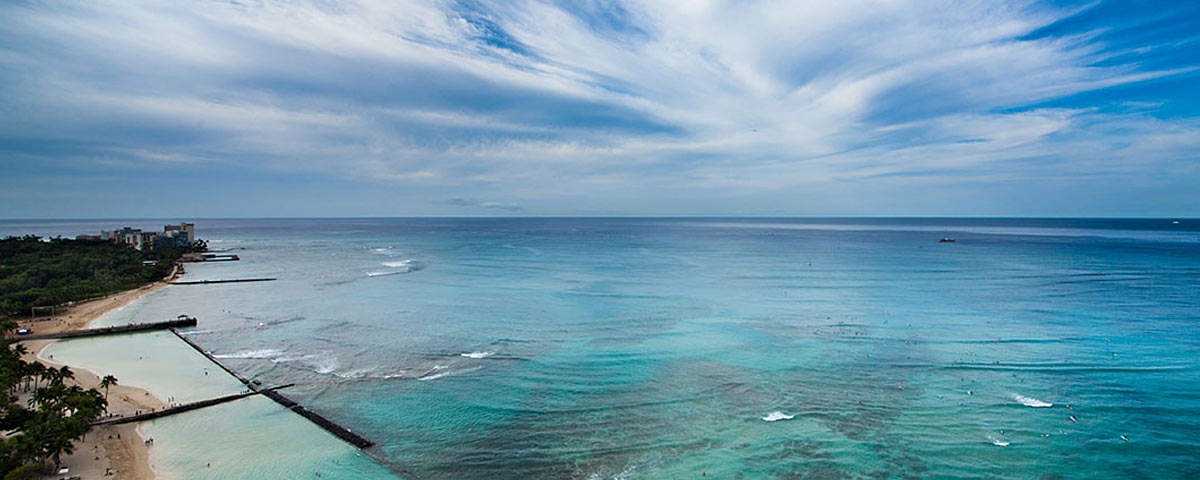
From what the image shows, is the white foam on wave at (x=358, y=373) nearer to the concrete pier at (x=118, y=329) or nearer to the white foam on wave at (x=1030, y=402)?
the concrete pier at (x=118, y=329)

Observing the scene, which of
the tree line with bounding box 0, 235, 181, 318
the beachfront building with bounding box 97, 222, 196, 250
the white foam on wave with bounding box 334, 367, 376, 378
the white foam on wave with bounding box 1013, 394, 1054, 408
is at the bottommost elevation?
the white foam on wave with bounding box 334, 367, 376, 378

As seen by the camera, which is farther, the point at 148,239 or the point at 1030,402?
the point at 148,239

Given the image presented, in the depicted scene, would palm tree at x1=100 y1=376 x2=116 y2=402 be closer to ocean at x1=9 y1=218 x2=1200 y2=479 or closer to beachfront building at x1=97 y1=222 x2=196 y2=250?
ocean at x1=9 y1=218 x2=1200 y2=479

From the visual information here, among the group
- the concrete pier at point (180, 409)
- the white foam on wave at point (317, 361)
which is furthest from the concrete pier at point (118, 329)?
the concrete pier at point (180, 409)

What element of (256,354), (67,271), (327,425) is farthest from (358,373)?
(67,271)

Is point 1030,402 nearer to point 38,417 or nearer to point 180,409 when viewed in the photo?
point 180,409

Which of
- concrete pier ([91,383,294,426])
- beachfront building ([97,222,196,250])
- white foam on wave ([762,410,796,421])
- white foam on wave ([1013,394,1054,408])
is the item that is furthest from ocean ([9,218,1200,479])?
beachfront building ([97,222,196,250])
